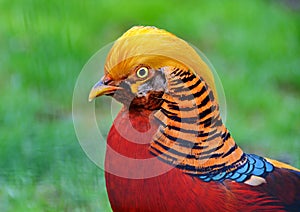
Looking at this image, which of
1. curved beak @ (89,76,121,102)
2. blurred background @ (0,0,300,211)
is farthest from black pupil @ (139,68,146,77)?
blurred background @ (0,0,300,211)

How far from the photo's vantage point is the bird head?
9.37ft

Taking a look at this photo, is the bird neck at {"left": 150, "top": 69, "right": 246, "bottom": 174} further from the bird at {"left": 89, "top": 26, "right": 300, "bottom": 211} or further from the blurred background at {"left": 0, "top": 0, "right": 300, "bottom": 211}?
the blurred background at {"left": 0, "top": 0, "right": 300, "bottom": 211}

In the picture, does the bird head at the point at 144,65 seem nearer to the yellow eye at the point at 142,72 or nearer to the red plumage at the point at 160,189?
the yellow eye at the point at 142,72

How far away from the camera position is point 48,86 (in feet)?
17.8

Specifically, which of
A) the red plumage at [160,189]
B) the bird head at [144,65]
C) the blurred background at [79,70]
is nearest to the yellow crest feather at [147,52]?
the bird head at [144,65]

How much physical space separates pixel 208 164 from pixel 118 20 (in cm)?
427

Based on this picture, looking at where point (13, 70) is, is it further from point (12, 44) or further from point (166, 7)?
point (166, 7)

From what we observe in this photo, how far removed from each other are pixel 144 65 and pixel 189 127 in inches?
11.5

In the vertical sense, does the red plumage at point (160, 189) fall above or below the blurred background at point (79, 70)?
above

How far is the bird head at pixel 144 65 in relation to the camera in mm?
2855

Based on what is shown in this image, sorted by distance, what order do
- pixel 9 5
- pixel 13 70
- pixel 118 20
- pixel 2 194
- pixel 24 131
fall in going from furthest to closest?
pixel 118 20 → pixel 9 5 → pixel 13 70 → pixel 24 131 → pixel 2 194

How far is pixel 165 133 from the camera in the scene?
9.69 ft

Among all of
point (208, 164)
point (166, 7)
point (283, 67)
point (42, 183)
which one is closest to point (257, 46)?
point (283, 67)

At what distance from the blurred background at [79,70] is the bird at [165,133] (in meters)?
1.17
